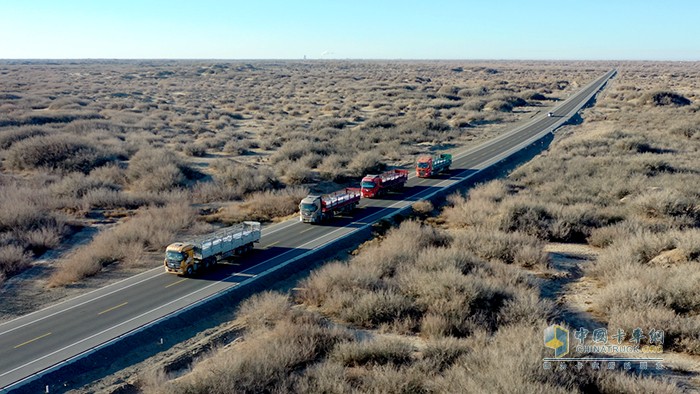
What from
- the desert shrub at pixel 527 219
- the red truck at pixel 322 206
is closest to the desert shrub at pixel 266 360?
the desert shrub at pixel 527 219

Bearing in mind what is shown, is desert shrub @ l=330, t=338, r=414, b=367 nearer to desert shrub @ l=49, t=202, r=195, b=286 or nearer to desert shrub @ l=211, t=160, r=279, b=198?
desert shrub @ l=49, t=202, r=195, b=286

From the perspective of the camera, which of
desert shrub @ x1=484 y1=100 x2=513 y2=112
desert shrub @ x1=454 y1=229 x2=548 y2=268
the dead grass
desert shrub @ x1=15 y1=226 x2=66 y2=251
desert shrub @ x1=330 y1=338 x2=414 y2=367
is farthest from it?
desert shrub @ x1=484 y1=100 x2=513 y2=112

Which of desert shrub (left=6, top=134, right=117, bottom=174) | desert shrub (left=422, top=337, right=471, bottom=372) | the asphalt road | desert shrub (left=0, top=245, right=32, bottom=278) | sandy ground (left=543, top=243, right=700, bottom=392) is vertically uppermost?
desert shrub (left=6, top=134, right=117, bottom=174)

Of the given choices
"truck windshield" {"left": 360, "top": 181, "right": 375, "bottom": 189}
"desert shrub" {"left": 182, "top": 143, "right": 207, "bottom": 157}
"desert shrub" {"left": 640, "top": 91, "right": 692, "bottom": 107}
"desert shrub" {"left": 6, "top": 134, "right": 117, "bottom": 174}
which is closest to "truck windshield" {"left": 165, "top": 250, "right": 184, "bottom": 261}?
"truck windshield" {"left": 360, "top": 181, "right": 375, "bottom": 189}

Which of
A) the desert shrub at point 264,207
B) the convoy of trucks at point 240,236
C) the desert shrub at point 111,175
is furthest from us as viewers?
the desert shrub at point 111,175

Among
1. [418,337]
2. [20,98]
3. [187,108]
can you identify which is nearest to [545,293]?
[418,337]

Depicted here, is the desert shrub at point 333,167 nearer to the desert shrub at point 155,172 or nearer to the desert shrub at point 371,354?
the desert shrub at point 155,172
